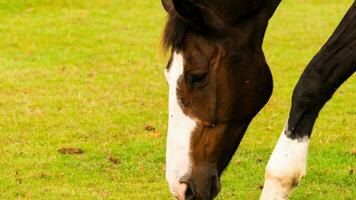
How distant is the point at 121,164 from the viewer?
785 centimetres

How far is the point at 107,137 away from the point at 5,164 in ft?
4.35

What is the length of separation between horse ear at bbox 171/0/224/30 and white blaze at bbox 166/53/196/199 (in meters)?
0.22

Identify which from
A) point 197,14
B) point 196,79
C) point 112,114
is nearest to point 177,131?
point 196,79

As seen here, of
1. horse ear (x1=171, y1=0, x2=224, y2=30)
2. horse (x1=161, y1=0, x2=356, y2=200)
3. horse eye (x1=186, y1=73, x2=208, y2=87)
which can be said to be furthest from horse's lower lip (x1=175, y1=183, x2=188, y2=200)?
horse ear (x1=171, y1=0, x2=224, y2=30)

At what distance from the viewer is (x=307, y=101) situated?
17.8 ft

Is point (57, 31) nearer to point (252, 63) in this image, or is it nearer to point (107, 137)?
point (107, 137)

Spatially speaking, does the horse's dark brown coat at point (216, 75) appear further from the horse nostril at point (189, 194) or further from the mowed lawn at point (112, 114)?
the mowed lawn at point (112, 114)

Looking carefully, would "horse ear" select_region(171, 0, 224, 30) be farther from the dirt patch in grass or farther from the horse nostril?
the dirt patch in grass

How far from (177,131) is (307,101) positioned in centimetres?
90

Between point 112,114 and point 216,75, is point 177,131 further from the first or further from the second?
point 112,114

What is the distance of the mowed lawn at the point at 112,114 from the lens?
7242 mm

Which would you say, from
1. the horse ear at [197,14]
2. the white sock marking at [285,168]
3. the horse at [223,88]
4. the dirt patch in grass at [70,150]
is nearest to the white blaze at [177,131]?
the horse at [223,88]

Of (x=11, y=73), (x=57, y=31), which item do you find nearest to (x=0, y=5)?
(x=57, y=31)

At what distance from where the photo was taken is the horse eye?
200 inches
